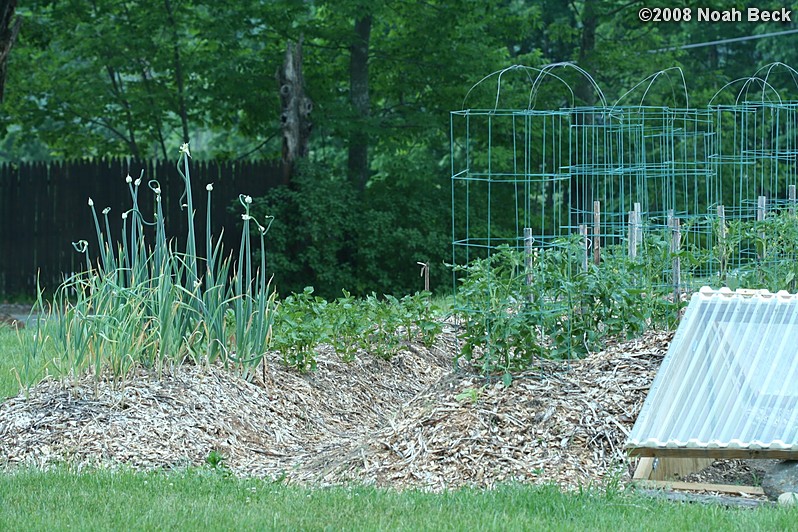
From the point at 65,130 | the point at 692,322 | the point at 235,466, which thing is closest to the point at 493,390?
the point at 692,322

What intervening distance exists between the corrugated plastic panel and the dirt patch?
323mm

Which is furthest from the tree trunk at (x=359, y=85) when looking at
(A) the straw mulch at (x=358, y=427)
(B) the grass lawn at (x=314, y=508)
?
(B) the grass lawn at (x=314, y=508)

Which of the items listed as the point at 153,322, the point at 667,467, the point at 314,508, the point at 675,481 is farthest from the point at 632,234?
the point at 314,508

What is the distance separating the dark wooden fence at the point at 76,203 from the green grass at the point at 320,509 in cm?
1011

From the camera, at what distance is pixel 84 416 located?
5.55 m

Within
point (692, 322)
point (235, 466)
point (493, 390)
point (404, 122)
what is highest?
point (404, 122)

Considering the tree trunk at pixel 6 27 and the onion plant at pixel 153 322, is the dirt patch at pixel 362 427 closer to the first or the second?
the onion plant at pixel 153 322

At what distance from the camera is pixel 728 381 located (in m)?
4.97

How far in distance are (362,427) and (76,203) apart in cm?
966

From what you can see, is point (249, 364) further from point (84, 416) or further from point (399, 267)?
Answer: point (399, 267)

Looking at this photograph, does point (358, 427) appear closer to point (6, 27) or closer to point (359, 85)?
point (6, 27)

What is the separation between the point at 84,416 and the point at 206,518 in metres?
1.80

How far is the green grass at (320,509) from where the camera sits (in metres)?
3.94

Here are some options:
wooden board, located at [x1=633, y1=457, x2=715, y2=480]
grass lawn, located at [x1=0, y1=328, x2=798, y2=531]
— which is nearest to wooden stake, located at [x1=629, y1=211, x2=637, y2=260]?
wooden board, located at [x1=633, y1=457, x2=715, y2=480]
